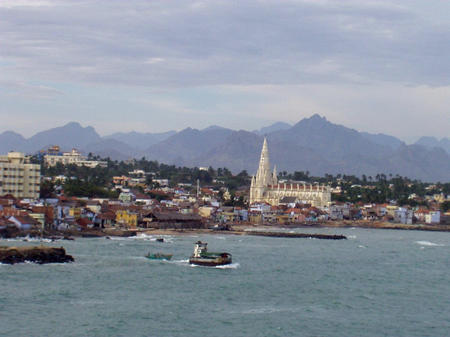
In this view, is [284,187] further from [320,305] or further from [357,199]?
[320,305]

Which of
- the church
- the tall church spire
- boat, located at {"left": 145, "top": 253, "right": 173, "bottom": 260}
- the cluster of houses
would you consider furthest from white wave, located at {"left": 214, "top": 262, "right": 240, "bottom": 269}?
the tall church spire

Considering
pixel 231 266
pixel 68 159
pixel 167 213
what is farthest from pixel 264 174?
pixel 231 266

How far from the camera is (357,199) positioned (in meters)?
140

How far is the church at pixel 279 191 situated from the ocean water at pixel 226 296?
3293 inches

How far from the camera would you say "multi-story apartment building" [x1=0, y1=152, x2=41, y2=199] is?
80.1m

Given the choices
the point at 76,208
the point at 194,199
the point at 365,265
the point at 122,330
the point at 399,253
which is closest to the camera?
the point at 122,330

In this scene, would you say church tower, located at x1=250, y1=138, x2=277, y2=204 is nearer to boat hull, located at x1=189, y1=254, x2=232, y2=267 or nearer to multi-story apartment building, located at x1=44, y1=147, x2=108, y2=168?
multi-story apartment building, located at x1=44, y1=147, x2=108, y2=168

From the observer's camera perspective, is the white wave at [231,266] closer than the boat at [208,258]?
Yes

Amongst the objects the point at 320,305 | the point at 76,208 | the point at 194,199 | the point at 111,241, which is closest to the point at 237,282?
the point at 320,305

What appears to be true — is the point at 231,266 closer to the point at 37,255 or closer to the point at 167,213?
the point at 37,255

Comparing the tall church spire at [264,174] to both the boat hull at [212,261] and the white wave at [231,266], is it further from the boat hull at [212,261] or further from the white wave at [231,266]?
the boat hull at [212,261]

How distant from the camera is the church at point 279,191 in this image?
135 metres

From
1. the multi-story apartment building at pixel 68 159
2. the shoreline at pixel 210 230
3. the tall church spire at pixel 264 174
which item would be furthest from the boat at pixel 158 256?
the multi-story apartment building at pixel 68 159

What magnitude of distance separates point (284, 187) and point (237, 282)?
105155mm
